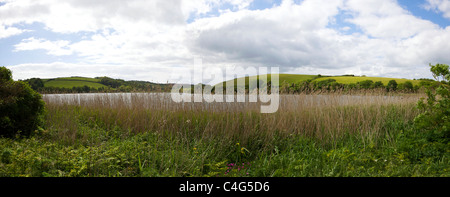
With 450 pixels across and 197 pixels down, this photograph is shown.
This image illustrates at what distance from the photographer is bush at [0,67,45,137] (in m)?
5.10

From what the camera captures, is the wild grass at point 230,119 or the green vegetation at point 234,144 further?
the wild grass at point 230,119

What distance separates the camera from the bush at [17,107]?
5.10 m

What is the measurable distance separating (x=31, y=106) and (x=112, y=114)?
2092 millimetres

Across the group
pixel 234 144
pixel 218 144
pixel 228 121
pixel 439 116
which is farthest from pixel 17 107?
pixel 439 116

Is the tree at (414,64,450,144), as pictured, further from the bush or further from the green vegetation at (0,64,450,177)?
the bush

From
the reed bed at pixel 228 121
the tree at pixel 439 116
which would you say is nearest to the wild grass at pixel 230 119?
the reed bed at pixel 228 121

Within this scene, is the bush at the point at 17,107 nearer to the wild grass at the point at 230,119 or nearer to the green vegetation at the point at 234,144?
the green vegetation at the point at 234,144

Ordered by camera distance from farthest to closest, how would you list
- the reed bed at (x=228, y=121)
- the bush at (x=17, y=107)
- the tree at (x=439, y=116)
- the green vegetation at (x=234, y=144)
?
the reed bed at (x=228, y=121)
the bush at (x=17, y=107)
the tree at (x=439, y=116)
the green vegetation at (x=234, y=144)

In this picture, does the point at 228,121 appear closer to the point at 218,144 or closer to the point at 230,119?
the point at 230,119

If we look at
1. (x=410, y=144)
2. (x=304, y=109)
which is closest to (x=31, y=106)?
(x=304, y=109)

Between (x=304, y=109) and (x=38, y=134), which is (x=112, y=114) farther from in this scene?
(x=304, y=109)

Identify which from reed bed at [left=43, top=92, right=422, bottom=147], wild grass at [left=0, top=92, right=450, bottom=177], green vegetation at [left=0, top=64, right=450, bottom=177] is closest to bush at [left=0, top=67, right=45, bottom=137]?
green vegetation at [left=0, top=64, right=450, bottom=177]
